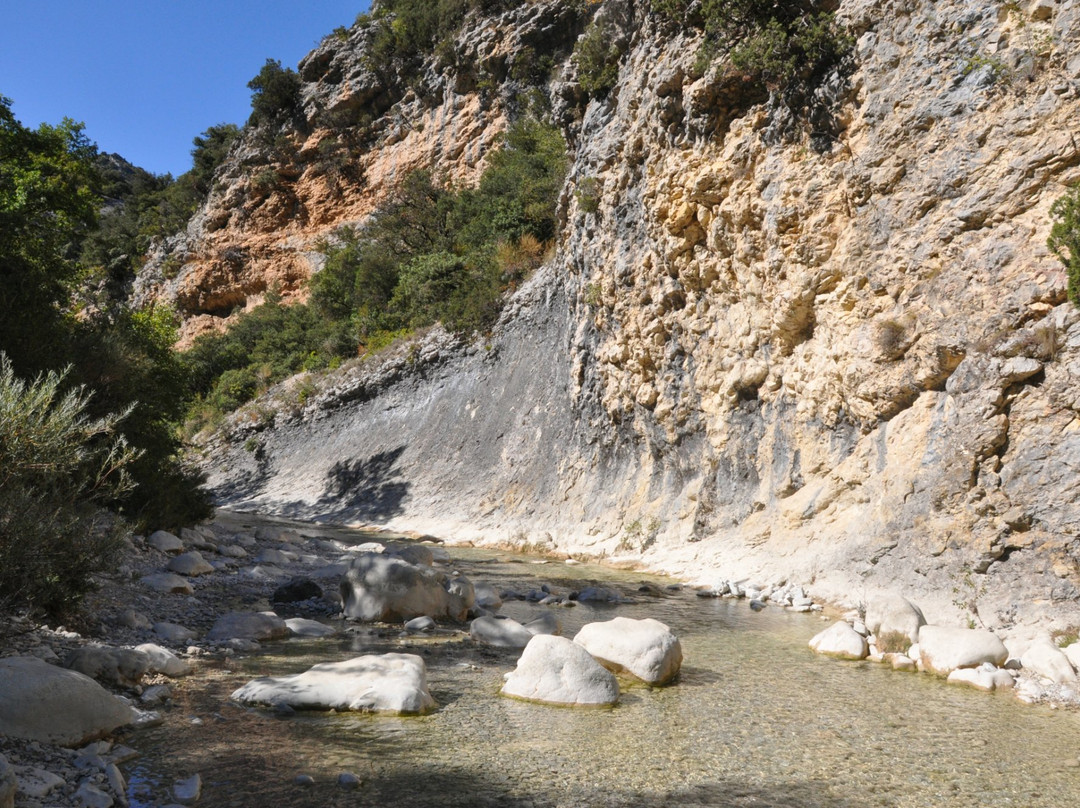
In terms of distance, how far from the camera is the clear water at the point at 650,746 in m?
3.93

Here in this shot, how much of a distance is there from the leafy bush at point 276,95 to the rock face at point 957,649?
46.2 metres

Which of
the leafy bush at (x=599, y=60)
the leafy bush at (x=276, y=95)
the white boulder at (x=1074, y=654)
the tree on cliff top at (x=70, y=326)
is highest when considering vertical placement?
the leafy bush at (x=276, y=95)

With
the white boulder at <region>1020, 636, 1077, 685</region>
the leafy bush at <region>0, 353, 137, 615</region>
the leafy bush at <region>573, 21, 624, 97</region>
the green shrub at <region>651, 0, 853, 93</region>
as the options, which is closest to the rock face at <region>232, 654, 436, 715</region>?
the leafy bush at <region>0, 353, 137, 615</region>

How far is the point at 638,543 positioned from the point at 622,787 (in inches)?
416

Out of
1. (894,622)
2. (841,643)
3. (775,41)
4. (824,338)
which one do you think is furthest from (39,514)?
(775,41)

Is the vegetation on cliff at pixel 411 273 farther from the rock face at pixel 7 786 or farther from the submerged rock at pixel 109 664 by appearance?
the rock face at pixel 7 786

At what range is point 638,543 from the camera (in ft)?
47.5

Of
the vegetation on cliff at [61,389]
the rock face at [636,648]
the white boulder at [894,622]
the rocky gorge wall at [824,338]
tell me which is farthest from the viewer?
the rocky gorge wall at [824,338]

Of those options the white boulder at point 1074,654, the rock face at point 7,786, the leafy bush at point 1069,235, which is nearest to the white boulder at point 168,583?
the rock face at point 7,786

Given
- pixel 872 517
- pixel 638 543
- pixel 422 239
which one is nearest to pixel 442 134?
pixel 422 239

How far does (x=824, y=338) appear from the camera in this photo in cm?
1160

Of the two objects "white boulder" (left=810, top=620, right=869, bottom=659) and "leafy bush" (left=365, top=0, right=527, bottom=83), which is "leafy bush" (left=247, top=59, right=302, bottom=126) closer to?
"leafy bush" (left=365, top=0, right=527, bottom=83)

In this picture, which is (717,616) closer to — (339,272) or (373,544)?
(373,544)

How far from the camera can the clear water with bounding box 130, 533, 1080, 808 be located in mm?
3934
